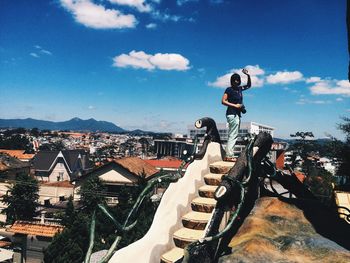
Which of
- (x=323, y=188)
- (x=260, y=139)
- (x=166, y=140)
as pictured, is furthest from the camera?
(x=166, y=140)

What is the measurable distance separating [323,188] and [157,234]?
146 ft

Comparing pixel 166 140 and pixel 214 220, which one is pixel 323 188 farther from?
pixel 166 140

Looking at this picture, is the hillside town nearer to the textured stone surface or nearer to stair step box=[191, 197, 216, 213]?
stair step box=[191, 197, 216, 213]

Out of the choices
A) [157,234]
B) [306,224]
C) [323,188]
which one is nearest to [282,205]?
[306,224]

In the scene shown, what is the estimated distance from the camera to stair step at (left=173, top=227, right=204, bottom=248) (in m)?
5.91

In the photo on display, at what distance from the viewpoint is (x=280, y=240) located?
5.63 meters

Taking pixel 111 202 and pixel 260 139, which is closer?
pixel 260 139

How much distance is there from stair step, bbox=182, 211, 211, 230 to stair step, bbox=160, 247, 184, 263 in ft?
1.68

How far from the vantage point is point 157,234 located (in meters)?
5.98

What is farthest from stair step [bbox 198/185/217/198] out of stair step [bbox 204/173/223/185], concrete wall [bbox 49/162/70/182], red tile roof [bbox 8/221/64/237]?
concrete wall [bbox 49/162/70/182]

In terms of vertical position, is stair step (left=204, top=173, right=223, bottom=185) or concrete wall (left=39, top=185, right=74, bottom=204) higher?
stair step (left=204, top=173, right=223, bottom=185)

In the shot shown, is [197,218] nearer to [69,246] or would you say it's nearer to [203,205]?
[203,205]

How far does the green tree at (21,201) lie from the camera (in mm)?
37781

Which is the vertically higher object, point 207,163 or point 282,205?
point 207,163
